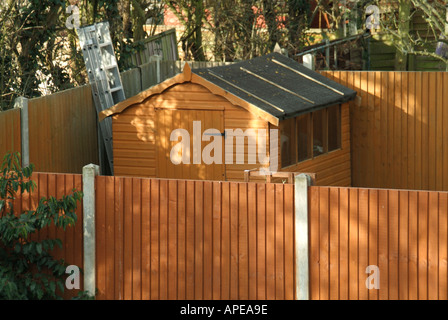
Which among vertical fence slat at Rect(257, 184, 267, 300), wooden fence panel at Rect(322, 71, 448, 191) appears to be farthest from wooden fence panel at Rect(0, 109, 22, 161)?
wooden fence panel at Rect(322, 71, 448, 191)

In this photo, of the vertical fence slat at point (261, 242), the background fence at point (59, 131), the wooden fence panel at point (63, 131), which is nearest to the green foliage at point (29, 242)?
the vertical fence slat at point (261, 242)

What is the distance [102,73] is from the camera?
47.5 feet

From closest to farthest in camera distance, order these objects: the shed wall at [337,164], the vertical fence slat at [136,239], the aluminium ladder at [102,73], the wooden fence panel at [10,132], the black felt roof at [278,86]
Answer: the vertical fence slat at [136,239]
the wooden fence panel at [10,132]
the black felt roof at [278,86]
the shed wall at [337,164]
the aluminium ladder at [102,73]

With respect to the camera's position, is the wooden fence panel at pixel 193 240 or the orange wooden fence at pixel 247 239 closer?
the orange wooden fence at pixel 247 239

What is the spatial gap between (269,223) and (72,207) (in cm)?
200

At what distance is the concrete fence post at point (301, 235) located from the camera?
25.9 feet

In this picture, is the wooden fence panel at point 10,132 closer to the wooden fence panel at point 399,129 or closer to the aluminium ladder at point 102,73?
the aluminium ladder at point 102,73

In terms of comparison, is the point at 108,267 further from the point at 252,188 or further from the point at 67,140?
the point at 67,140

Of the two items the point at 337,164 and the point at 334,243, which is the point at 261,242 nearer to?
the point at 334,243

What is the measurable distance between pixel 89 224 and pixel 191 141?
4.43 metres

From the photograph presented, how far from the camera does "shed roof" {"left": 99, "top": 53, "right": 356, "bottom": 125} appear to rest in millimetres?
12445

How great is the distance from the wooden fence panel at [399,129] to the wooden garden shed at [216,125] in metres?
1.12

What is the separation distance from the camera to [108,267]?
28.1ft

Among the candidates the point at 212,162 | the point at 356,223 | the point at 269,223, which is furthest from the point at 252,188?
the point at 212,162
